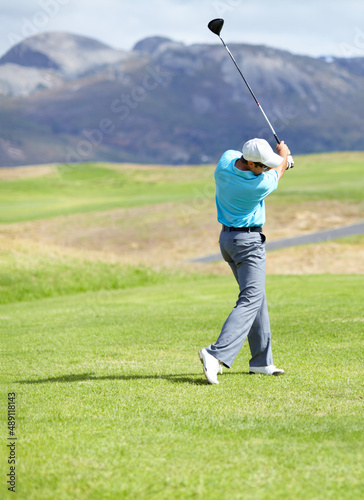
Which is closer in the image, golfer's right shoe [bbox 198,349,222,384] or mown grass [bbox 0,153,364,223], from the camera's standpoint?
golfer's right shoe [bbox 198,349,222,384]

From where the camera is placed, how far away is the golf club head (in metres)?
8.63

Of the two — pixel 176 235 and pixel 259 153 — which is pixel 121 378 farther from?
pixel 176 235

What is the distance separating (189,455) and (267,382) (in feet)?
7.87

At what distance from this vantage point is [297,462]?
4.76 m

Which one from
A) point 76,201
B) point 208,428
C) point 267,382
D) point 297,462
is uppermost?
point 76,201

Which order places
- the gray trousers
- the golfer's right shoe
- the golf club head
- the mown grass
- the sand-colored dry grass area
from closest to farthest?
the golfer's right shoe < the gray trousers < the golf club head < the sand-colored dry grass area < the mown grass

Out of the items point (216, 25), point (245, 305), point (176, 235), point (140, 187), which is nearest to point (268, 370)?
point (245, 305)

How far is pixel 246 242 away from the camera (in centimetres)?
741

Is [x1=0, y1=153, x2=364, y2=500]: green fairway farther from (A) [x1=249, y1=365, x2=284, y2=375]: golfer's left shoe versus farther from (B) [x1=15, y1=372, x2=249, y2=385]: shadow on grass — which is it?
(A) [x1=249, y1=365, x2=284, y2=375]: golfer's left shoe

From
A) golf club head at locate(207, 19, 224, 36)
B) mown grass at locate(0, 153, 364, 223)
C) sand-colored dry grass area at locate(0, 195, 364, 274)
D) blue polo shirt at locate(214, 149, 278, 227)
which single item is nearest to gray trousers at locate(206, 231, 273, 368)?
blue polo shirt at locate(214, 149, 278, 227)

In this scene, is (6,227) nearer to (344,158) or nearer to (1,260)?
(1,260)

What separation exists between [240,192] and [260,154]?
1.50 feet

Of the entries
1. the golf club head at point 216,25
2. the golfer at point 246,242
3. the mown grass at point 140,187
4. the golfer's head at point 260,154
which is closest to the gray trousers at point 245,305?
the golfer at point 246,242

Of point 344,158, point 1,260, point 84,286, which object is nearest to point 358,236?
point 84,286
